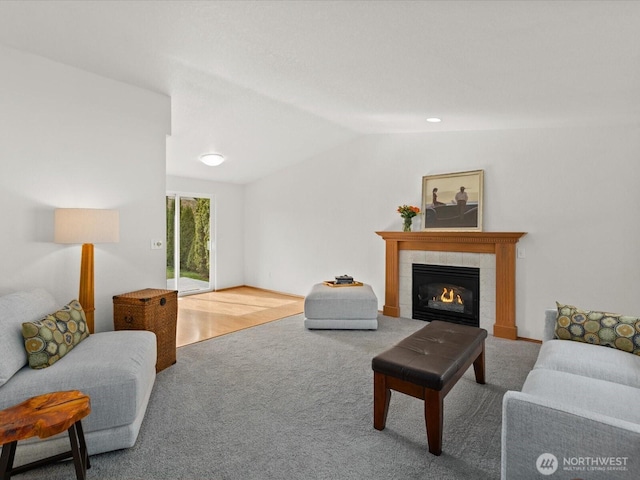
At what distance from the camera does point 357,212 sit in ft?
18.7

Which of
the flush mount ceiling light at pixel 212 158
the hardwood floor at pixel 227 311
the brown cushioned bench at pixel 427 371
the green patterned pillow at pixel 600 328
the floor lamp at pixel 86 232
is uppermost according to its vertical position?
the flush mount ceiling light at pixel 212 158

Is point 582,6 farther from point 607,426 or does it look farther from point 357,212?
point 357,212

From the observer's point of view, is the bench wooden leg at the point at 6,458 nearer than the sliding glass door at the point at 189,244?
Yes

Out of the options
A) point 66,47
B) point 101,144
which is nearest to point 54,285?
point 101,144

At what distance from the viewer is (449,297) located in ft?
15.6

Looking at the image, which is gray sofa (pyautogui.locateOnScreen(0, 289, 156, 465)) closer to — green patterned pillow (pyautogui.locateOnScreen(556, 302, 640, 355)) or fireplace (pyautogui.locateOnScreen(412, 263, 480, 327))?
green patterned pillow (pyautogui.locateOnScreen(556, 302, 640, 355))

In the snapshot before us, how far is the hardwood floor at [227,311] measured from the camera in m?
4.43

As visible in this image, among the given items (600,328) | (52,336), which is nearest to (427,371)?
(600,328)

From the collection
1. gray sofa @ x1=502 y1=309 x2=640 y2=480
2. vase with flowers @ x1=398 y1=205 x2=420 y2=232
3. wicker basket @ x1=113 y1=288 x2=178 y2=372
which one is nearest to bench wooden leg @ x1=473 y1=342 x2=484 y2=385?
gray sofa @ x1=502 y1=309 x2=640 y2=480

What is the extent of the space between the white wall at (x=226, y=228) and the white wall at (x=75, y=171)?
10.4ft

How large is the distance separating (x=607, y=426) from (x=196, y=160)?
561cm

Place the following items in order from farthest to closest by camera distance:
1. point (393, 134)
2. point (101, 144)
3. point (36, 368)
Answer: point (393, 134) < point (101, 144) < point (36, 368)

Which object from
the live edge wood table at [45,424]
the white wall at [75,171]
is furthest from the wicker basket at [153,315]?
the live edge wood table at [45,424]

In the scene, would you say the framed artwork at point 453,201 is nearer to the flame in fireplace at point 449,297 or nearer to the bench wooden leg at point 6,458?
the flame in fireplace at point 449,297
